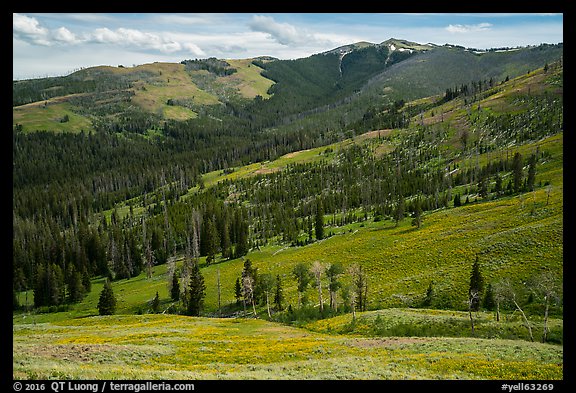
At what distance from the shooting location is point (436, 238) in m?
86.8

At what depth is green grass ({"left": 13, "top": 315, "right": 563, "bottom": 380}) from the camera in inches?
794

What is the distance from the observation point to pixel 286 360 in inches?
1157

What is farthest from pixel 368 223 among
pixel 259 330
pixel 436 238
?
pixel 259 330

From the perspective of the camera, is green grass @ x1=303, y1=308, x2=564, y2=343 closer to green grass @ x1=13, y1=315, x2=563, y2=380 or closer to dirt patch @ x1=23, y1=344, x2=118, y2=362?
green grass @ x1=13, y1=315, x2=563, y2=380

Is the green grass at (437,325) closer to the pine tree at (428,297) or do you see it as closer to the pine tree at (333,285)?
the pine tree at (428,297)

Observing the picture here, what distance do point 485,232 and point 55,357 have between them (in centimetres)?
8417

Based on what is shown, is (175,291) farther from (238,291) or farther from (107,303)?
(238,291)

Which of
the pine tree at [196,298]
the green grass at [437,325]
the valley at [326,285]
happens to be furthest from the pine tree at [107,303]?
the green grass at [437,325]

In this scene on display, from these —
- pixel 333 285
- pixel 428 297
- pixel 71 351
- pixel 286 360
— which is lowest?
pixel 428 297

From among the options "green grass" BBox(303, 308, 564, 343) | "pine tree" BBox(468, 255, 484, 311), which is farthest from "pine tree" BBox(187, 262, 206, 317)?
"pine tree" BBox(468, 255, 484, 311)

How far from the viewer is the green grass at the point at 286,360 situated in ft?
66.2

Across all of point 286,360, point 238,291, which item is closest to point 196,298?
point 238,291

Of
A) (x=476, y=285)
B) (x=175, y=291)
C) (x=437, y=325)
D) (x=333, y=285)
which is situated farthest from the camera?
(x=175, y=291)
